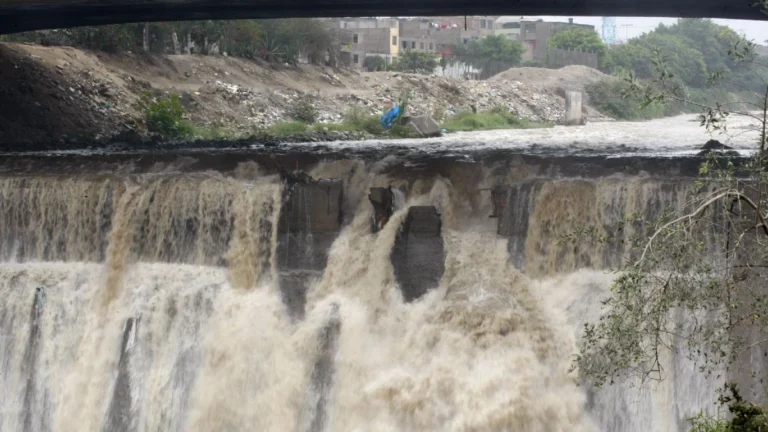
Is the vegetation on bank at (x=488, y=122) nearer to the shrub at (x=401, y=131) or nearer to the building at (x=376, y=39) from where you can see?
the shrub at (x=401, y=131)

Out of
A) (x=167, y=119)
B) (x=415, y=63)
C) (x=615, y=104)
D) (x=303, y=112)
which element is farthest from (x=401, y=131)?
(x=415, y=63)

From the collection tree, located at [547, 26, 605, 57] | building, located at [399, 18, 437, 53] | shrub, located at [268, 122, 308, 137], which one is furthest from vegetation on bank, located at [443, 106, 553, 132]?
building, located at [399, 18, 437, 53]

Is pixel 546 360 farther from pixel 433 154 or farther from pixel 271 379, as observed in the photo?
pixel 433 154

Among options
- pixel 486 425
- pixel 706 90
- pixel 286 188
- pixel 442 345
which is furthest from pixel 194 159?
pixel 706 90

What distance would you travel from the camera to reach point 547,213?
16.9m

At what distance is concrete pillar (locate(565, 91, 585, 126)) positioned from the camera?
148 ft

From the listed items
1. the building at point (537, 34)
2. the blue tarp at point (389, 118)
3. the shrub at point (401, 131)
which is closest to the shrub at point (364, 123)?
the blue tarp at point (389, 118)

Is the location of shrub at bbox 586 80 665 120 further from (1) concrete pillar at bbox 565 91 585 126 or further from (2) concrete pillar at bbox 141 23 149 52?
(2) concrete pillar at bbox 141 23 149 52

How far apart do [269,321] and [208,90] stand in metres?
23.2

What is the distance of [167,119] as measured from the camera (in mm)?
33688

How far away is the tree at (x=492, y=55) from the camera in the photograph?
73.6 metres

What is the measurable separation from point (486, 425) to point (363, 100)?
30.6 m

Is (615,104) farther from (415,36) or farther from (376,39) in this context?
(415,36)

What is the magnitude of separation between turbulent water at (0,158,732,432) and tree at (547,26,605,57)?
5461cm
